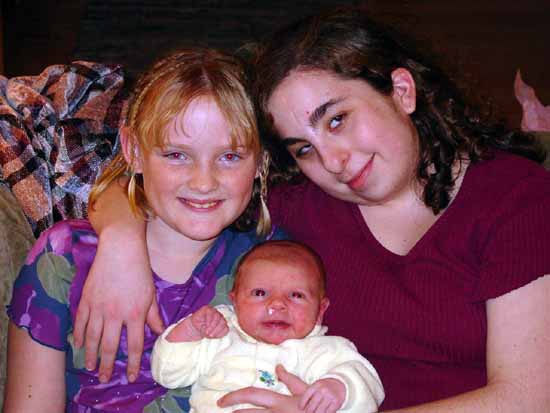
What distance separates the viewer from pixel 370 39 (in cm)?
151

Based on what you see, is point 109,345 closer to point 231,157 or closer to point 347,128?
point 231,157

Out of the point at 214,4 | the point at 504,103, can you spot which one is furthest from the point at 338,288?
the point at 214,4

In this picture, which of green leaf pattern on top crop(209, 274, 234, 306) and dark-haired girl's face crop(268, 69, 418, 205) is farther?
green leaf pattern on top crop(209, 274, 234, 306)

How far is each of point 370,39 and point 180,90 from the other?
38 centimetres

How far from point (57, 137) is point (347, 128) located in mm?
725

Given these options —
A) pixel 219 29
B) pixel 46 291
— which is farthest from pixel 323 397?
pixel 219 29

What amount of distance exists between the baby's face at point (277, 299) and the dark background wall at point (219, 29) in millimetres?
2634

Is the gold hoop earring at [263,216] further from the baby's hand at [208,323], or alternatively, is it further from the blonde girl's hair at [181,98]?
the baby's hand at [208,323]

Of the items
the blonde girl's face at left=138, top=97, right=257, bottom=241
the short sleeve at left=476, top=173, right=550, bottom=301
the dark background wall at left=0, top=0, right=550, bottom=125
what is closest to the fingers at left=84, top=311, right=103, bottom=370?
the blonde girl's face at left=138, top=97, right=257, bottom=241

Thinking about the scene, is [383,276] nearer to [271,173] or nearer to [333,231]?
[333,231]

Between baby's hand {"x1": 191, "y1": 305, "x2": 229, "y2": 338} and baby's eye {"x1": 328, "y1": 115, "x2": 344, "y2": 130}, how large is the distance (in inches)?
16.7

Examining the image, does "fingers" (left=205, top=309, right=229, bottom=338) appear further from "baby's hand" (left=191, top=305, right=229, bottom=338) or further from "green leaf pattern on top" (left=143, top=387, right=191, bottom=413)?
"green leaf pattern on top" (left=143, top=387, right=191, bottom=413)

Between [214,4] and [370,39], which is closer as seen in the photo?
[370,39]

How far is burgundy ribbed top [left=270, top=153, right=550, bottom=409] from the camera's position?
1.37 meters
